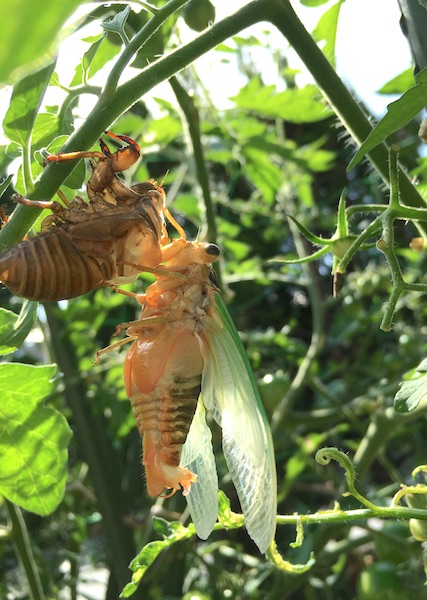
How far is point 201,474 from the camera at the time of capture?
0.64m

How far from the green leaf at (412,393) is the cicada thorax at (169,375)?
159 mm

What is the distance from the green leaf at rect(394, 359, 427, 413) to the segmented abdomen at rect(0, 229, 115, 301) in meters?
0.25

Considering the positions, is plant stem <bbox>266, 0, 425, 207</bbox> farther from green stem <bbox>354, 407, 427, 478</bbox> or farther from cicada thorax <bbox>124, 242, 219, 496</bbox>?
green stem <bbox>354, 407, 427, 478</bbox>

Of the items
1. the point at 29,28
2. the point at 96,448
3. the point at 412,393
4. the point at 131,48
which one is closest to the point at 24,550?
the point at 96,448

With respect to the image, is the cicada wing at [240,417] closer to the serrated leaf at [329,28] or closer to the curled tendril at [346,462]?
the curled tendril at [346,462]

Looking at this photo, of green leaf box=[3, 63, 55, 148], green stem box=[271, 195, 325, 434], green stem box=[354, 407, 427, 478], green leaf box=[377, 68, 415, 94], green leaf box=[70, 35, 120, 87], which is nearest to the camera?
green leaf box=[3, 63, 55, 148]

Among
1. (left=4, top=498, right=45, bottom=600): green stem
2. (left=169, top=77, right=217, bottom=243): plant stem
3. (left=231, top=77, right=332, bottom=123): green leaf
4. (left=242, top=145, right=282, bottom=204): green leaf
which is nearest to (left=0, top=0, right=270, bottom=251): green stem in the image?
(left=169, top=77, right=217, bottom=243): plant stem

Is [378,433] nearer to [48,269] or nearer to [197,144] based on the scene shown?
[197,144]

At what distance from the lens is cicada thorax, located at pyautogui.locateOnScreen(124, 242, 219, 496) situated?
1.88 ft

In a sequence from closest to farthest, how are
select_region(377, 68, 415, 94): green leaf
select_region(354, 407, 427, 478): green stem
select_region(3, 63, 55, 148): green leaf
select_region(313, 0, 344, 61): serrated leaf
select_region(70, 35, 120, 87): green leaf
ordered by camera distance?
select_region(3, 63, 55, 148): green leaf
select_region(70, 35, 120, 87): green leaf
select_region(313, 0, 344, 61): serrated leaf
select_region(377, 68, 415, 94): green leaf
select_region(354, 407, 427, 478): green stem

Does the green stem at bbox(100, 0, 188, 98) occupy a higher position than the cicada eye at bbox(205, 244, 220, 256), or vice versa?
the green stem at bbox(100, 0, 188, 98)

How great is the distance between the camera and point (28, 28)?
0.53 ft

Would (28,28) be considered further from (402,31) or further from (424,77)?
(402,31)

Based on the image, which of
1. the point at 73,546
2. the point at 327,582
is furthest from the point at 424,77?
the point at 73,546
